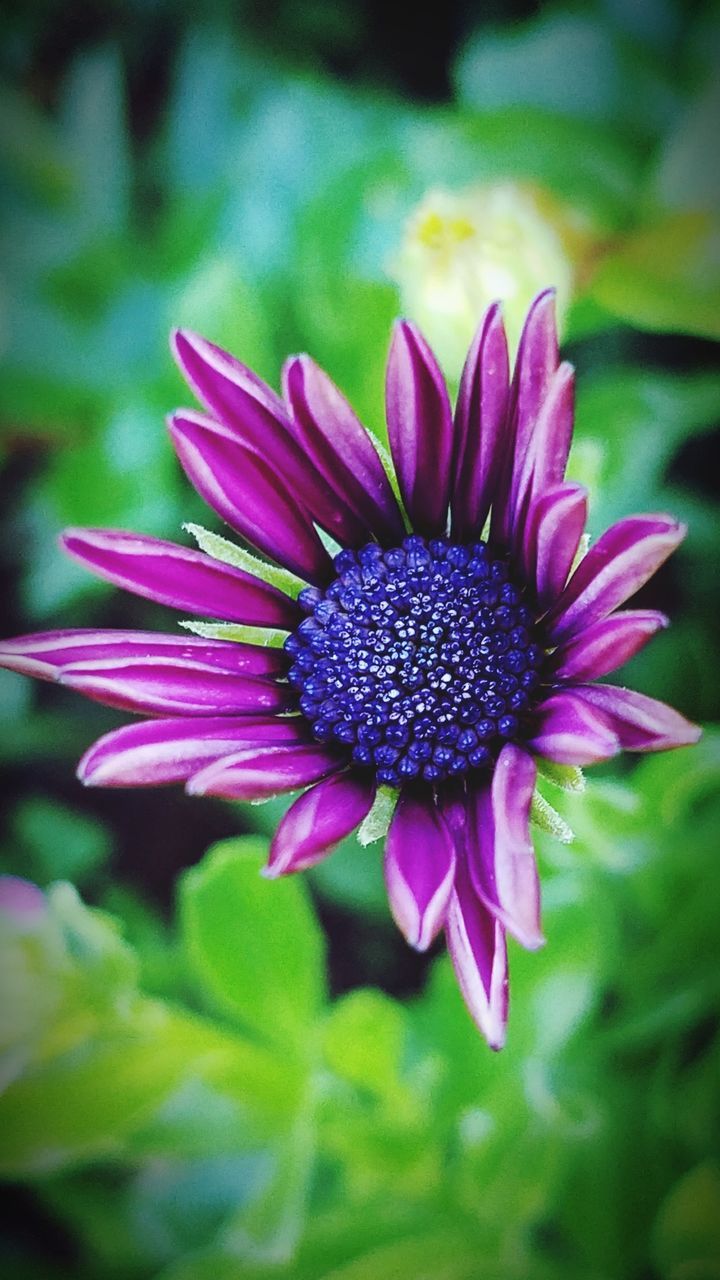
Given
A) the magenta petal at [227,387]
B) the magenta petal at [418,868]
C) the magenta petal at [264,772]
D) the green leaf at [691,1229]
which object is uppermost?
the magenta petal at [227,387]

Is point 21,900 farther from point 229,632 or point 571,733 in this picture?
point 571,733

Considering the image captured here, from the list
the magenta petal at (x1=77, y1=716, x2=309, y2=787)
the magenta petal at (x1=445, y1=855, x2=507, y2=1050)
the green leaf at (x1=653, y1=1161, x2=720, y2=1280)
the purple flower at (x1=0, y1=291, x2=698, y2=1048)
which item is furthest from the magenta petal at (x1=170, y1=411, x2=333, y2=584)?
the green leaf at (x1=653, y1=1161, x2=720, y2=1280)

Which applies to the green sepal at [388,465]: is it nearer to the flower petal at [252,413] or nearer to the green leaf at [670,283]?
the flower petal at [252,413]

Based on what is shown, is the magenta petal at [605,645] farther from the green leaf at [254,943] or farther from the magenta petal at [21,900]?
the magenta petal at [21,900]

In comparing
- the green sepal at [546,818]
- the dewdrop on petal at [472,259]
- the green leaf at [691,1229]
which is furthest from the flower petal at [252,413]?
the green leaf at [691,1229]

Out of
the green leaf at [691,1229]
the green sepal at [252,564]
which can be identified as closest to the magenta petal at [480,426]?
the green sepal at [252,564]

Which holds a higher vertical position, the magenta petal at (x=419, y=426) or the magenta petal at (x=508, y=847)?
the magenta petal at (x=419, y=426)

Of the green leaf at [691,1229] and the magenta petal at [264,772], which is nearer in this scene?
the magenta petal at [264,772]
